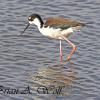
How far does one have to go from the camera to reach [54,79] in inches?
474

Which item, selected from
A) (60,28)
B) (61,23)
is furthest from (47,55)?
(61,23)

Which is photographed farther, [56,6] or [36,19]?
[56,6]

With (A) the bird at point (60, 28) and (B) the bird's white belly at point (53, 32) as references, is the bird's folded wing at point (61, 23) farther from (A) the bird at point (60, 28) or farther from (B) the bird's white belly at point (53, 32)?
(B) the bird's white belly at point (53, 32)

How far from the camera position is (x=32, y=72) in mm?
12250

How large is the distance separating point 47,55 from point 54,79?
4.85ft

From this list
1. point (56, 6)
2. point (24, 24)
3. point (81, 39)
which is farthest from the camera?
point (56, 6)

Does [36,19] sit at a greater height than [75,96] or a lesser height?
greater

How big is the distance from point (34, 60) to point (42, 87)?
1876mm

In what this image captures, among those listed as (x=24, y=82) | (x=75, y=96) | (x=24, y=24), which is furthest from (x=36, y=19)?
(x=75, y=96)

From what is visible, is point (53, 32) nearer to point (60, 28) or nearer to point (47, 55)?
point (60, 28)

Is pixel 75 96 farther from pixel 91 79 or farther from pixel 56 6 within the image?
pixel 56 6

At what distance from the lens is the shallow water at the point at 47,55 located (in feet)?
36.7

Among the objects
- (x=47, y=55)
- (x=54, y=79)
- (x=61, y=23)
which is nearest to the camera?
(x=54, y=79)

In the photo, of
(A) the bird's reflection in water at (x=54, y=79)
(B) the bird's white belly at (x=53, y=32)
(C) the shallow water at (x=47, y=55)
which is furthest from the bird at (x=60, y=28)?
(A) the bird's reflection in water at (x=54, y=79)
